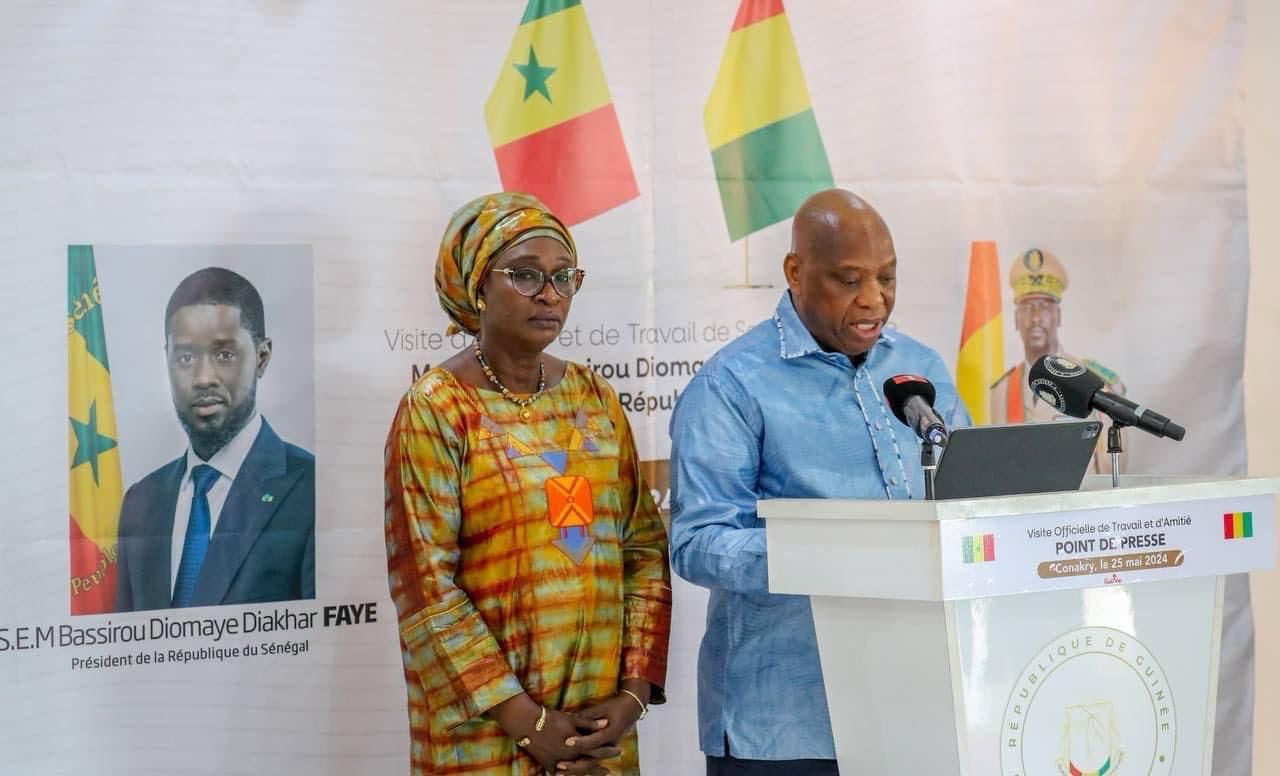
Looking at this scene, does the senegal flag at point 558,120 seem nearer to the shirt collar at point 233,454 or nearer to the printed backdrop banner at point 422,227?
the printed backdrop banner at point 422,227

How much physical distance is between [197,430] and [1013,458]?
1989 mm

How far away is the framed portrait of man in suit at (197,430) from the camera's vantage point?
317 cm

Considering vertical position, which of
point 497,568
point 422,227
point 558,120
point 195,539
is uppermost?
point 558,120

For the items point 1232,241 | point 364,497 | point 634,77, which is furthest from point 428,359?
point 1232,241

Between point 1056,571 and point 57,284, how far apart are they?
2.27 m

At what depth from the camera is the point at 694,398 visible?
2611 millimetres

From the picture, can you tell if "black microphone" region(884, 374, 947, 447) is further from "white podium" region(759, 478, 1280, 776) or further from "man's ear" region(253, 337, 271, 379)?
"man's ear" region(253, 337, 271, 379)

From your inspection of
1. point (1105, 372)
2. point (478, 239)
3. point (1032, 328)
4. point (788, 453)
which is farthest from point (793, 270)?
point (1105, 372)

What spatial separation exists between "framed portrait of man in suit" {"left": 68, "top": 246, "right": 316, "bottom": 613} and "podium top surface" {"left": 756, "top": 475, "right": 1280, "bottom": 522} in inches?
61.8

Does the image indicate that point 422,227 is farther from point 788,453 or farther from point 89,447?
point 788,453

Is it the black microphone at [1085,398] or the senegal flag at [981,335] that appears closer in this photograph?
the black microphone at [1085,398]

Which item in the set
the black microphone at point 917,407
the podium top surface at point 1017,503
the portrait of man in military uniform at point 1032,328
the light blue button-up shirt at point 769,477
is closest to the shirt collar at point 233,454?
the light blue button-up shirt at point 769,477

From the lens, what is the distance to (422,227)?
347 cm

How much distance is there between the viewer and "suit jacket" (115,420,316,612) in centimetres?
319
